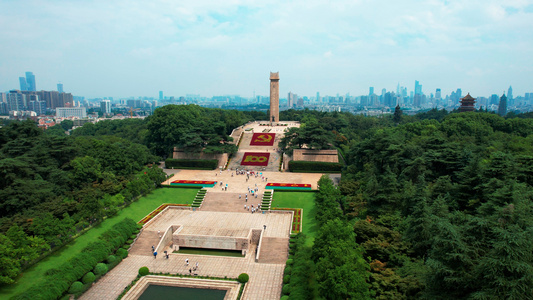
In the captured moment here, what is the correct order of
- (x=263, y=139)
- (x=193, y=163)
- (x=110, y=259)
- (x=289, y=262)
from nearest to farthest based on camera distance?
(x=289, y=262)
(x=110, y=259)
(x=193, y=163)
(x=263, y=139)

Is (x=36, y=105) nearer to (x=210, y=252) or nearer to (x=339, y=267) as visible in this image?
(x=210, y=252)

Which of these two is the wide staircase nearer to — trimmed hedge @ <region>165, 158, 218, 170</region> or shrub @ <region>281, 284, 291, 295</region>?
trimmed hedge @ <region>165, 158, 218, 170</region>

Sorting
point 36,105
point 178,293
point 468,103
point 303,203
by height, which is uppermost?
point 468,103

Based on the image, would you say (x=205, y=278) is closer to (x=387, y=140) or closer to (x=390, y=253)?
(x=390, y=253)

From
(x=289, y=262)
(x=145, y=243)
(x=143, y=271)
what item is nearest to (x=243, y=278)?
(x=289, y=262)

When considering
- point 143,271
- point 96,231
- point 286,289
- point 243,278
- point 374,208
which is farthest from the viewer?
point 96,231

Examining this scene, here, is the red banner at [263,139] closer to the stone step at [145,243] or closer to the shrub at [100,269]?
the stone step at [145,243]

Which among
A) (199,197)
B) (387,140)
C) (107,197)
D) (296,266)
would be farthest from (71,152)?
(387,140)

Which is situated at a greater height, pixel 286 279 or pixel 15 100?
pixel 15 100
